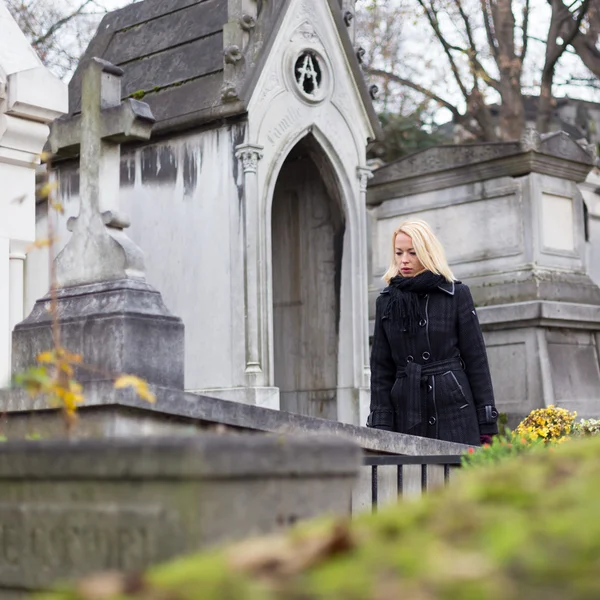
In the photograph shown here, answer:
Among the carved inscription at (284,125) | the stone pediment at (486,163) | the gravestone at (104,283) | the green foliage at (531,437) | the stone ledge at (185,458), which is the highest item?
the stone pediment at (486,163)

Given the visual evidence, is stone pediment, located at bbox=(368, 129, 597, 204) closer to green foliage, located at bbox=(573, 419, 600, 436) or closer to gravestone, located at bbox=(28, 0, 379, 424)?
gravestone, located at bbox=(28, 0, 379, 424)

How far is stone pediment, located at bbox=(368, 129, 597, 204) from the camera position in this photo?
11711mm

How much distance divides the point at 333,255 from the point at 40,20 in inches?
390

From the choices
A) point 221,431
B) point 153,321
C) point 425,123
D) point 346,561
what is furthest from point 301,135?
point 425,123

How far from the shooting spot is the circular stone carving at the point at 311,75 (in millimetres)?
9648

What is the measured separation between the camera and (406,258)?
624cm

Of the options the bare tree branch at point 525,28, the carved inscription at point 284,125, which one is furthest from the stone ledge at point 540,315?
the bare tree branch at point 525,28

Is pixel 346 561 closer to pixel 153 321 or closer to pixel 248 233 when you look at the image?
pixel 153 321

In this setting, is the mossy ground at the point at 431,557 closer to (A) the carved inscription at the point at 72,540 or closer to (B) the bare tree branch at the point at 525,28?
(A) the carved inscription at the point at 72,540

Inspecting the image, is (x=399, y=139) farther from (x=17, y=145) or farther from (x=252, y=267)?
(x=17, y=145)

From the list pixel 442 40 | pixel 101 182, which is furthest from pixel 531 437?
pixel 442 40

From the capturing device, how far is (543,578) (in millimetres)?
1623

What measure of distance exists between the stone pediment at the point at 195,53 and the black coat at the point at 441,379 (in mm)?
3474

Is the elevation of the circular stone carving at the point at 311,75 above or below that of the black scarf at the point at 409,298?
above
